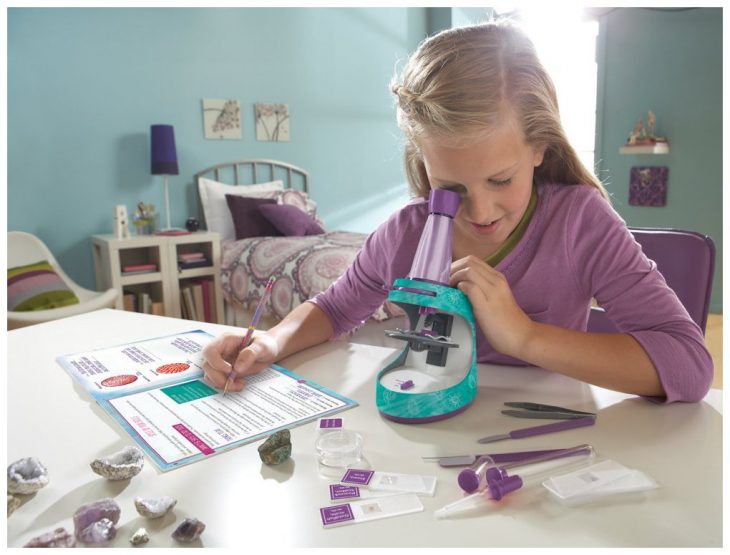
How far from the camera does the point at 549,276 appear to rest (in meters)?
1.01

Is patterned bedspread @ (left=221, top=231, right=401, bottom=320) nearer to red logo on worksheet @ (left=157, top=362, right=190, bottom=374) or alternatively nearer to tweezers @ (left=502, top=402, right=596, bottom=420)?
red logo on worksheet @ (left=157, top=362, right=190, bottom=374)

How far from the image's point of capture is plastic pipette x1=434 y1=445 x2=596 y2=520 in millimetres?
521

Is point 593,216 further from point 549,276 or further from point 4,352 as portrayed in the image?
point 4,352

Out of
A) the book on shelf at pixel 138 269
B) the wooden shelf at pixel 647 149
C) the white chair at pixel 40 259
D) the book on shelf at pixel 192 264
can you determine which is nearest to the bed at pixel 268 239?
the book on shelf at pixel 192 264

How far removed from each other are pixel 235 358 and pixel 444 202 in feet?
1.31

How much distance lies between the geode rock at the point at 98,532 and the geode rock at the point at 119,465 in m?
0.09

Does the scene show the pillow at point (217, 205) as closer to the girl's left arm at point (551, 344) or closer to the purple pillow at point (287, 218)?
the purple pillow at point (287, 218)

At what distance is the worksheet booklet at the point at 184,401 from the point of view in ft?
2.21

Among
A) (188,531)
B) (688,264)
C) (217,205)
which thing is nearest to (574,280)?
(688,264)

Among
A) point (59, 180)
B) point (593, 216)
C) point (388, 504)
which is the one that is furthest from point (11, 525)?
point (59, 180)

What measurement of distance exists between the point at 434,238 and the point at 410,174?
0.36 m

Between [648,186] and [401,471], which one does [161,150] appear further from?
[648,186]

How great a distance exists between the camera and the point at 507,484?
539 mm

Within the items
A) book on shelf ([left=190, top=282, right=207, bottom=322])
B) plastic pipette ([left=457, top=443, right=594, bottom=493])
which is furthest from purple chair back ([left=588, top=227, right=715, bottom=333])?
book on shelf ([left=190, top=282, right=207, bottom=322])
